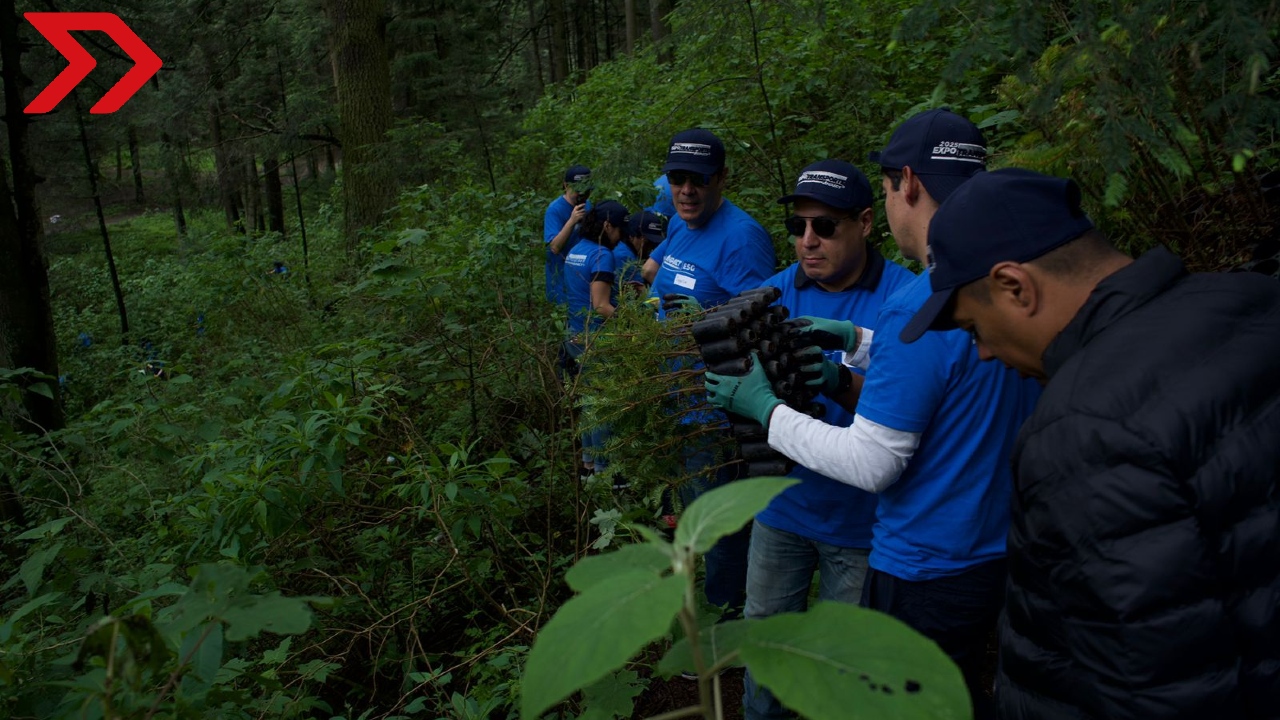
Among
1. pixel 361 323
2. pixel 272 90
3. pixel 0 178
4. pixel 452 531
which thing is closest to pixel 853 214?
pixel 452 531

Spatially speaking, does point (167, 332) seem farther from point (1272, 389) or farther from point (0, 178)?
point (1272, 389)

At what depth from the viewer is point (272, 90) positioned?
63.1 ft

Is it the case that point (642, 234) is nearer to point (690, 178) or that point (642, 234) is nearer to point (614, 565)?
point (690, 178)

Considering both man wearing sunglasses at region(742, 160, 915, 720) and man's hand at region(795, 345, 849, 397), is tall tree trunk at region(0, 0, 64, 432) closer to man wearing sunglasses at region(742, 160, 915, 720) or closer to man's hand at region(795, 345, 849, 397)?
man wearing sunglasses at region(742, 160, 915, 720)

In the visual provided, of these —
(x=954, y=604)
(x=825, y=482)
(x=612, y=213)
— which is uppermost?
(x=612, y=213)

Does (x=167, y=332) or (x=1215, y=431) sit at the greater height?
(x=1215, y=431)

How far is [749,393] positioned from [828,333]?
1.43ft

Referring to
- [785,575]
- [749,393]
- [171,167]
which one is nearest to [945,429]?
[749,393]

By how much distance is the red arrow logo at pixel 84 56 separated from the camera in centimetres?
1196

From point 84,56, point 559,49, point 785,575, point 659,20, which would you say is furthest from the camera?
point 559,49

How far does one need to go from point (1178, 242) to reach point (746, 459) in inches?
80.2

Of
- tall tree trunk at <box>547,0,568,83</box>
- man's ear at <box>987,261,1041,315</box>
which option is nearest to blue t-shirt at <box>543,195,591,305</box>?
man's ear at <box>987,261,1041,315</box>

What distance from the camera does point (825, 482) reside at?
268 cm

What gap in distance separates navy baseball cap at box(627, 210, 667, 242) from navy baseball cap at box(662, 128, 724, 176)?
1.63m
